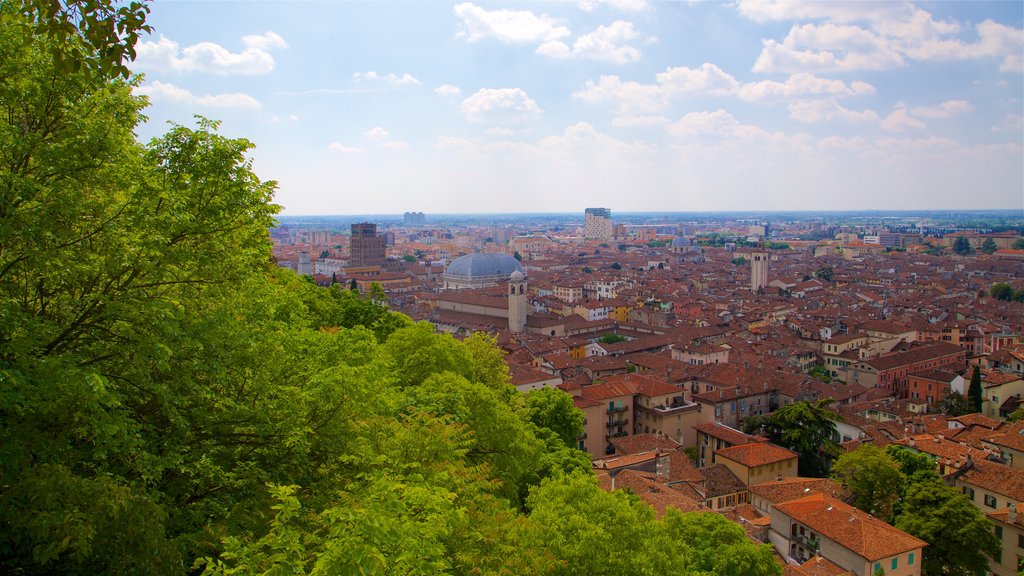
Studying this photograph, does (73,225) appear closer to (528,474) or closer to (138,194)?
(138,194)

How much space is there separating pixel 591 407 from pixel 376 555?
27.1 meters

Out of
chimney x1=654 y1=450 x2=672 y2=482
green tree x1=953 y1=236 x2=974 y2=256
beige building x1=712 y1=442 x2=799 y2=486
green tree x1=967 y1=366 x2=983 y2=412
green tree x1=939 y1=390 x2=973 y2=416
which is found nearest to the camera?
chimney x1=654 y1=450 x2=672 y2=482

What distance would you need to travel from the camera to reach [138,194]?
22.7 ft

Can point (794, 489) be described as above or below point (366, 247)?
below

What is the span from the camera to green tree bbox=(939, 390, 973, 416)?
123 feet

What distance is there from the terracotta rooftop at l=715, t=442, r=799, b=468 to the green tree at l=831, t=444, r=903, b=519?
3311 millimetres

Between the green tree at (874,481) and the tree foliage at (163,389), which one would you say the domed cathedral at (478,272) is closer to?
the green tree at (874,481)

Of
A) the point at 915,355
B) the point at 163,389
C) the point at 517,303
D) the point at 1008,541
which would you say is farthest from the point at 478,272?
the point at 163,389

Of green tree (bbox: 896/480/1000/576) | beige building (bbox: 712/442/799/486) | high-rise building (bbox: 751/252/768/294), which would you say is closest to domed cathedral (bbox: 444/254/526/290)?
high-rise building (bbox: 751/252/768/294)

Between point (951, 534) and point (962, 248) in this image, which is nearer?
point (951, 534)

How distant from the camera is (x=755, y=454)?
88.9ft

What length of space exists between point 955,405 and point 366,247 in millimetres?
92219

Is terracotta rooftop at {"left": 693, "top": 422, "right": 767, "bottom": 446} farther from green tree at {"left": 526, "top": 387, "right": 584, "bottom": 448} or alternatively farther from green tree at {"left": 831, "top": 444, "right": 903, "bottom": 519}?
green tree at {"left": 526, "top": 387, "right": 584, "bottom": 448}

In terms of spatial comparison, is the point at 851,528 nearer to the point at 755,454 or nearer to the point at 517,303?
the point at 755,454
